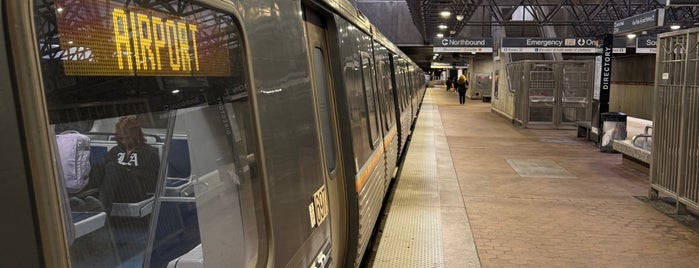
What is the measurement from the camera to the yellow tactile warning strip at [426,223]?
5.29 meters

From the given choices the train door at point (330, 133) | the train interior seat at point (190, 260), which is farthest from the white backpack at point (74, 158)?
the train door at point (330, 133)

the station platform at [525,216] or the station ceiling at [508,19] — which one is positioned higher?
the station ceiling at [508,19]

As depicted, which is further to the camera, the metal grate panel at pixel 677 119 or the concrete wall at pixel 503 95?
the concrete wall at pixel 503 95

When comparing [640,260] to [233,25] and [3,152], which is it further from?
[3,152]

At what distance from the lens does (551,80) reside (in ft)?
58.7

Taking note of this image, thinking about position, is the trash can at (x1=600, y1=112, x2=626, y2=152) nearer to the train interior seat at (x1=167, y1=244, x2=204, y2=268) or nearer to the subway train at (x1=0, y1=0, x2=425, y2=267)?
the subway train at (x1=0, y1=0, x2=425, y2=267)

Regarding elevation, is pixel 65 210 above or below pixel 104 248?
above

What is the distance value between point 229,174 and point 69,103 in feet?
2.56

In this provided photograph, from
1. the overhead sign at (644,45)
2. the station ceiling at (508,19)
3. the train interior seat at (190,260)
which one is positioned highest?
the station ceiling at (508,19)

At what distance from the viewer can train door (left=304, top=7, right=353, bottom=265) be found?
11.8 ft

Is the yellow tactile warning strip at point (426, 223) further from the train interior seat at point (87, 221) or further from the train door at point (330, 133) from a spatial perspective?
the train interior seat at point (87, 221)

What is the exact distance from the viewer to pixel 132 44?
1305 mm

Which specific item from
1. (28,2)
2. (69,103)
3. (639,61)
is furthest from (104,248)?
(639,61)

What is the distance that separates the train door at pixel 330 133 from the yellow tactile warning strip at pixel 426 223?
1.32 metres
